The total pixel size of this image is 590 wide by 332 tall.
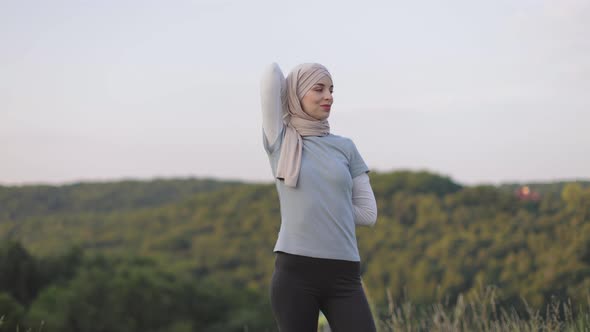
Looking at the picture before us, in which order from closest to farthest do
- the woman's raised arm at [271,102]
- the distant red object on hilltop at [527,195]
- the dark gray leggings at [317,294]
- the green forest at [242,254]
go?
the dark gray leggings at [317,294], the woman's raised arm at [271,102], the green forest at [242,254], the distant red object on hilltop at [527,195]

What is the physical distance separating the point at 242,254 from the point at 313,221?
17.8m

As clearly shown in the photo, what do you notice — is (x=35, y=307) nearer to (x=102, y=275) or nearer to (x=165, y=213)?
(x=102, y=275)

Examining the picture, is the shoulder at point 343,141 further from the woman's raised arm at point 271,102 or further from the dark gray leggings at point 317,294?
Answer: the dark gray leggings at point 317,294

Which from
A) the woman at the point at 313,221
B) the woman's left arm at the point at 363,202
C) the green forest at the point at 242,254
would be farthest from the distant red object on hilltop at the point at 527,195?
the woman at the point at 313,221

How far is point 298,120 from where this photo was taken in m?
2.68

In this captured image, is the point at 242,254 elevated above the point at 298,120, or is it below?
below

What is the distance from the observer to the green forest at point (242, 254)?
1334 cm

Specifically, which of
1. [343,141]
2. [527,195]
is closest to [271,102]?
[343,141]

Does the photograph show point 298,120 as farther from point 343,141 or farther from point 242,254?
point 242,254

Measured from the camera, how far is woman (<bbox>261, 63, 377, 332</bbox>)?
249 cm

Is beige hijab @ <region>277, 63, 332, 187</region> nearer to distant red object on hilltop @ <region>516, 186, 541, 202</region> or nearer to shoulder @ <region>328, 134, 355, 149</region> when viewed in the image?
shoulder @ <region>328, 134, 355, 149</region>

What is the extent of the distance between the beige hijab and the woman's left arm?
0.23 meters

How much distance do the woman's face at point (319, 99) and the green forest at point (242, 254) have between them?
260 inches

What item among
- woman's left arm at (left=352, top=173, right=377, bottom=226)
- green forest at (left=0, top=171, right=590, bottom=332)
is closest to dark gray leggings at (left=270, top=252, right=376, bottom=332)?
woman's left arm at (left=352, top=173, right=377, bottom=226)
